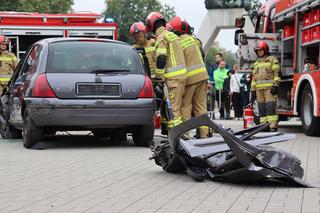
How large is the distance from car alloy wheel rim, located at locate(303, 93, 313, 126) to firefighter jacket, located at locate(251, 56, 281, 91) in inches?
30.5

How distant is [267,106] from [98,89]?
516cm

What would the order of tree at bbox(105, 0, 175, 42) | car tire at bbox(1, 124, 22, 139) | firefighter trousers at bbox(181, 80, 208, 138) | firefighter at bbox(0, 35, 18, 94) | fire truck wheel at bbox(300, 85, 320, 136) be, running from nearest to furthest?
firefighter trousers at bbox(181, 80, 208, 138) < car tire at bbox(1, 124, 22, 139) < fire truck wheel at bbox(300, 85, 320, 136) < firefighter at bbox(0, 35, 18, 94) < tree at bbox(105, 0, 175, 42)

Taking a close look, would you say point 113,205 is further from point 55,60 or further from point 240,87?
point 240,87

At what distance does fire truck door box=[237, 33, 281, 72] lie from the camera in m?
Answer: 15.1

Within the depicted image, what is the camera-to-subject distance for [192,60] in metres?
10.4

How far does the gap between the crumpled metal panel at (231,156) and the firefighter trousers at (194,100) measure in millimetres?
3200

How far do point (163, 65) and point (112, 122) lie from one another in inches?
43.9

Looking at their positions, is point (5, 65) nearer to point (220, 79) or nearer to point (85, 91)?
point (85, 91)

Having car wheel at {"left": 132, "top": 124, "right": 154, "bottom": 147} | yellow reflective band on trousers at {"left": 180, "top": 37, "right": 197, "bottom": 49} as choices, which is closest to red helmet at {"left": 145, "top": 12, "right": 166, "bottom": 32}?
yellow reflective band on trousers at {"left": 180, "top": 37, "right": 197, "bottom": 49}

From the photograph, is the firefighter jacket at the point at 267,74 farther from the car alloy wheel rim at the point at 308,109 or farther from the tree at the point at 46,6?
the tree at the point at 46,6

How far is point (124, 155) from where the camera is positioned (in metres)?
9.11

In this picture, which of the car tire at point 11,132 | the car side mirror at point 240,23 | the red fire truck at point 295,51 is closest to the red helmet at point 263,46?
the red fire truck at point 295,51

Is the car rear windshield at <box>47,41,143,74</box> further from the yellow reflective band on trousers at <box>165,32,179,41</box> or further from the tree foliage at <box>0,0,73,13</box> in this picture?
the tree foliage at <box>0,0,73,13</box>

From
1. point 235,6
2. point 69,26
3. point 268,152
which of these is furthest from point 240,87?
point 235,6
